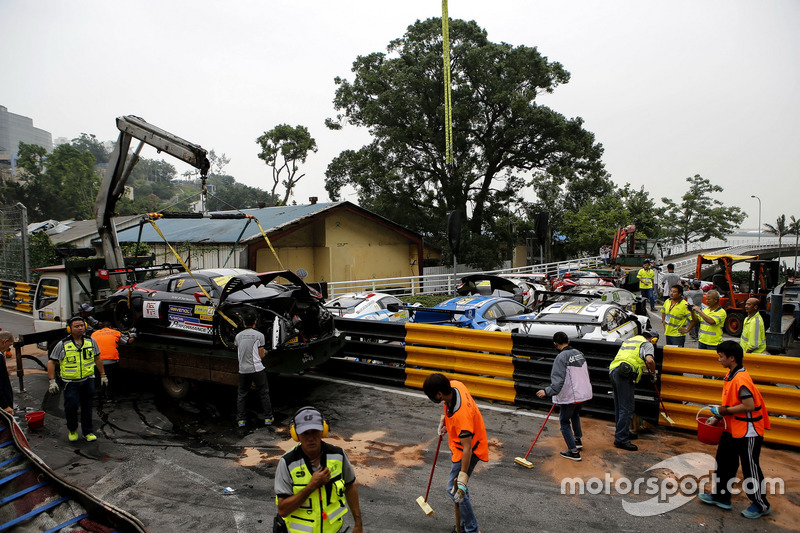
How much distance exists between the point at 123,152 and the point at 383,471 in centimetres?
927

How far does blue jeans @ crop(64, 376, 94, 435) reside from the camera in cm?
652

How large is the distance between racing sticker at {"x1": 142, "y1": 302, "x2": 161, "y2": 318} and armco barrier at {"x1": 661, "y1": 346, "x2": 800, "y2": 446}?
7696 millimetres

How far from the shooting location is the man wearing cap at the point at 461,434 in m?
4.02

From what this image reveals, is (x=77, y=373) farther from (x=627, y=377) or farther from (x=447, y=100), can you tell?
(x=447, y=100)

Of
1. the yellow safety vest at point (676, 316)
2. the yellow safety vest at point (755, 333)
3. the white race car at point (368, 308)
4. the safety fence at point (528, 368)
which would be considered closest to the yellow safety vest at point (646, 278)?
the yellow safety vest at point (676, 316)

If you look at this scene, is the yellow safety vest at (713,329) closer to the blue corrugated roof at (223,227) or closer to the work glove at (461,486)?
the work glove at (461,486)

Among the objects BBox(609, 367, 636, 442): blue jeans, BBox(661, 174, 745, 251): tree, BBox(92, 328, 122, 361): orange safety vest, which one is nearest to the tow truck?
BBox(92, 328, 122, 361): orange safety vest

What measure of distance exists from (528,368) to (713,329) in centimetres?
326

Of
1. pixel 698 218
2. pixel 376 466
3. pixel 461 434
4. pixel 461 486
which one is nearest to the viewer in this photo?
pixel 461 486

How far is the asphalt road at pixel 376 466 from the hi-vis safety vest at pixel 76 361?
93 centimetres

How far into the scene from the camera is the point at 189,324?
8.12m

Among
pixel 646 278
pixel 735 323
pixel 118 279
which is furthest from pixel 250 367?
pixel 646 278

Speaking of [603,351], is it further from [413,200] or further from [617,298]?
[413,200]

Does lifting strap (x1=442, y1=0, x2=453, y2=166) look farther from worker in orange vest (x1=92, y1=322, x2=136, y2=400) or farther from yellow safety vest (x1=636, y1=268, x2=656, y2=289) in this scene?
worker in orange vest (x1=92, y1=322, x2=136, y2=400)
